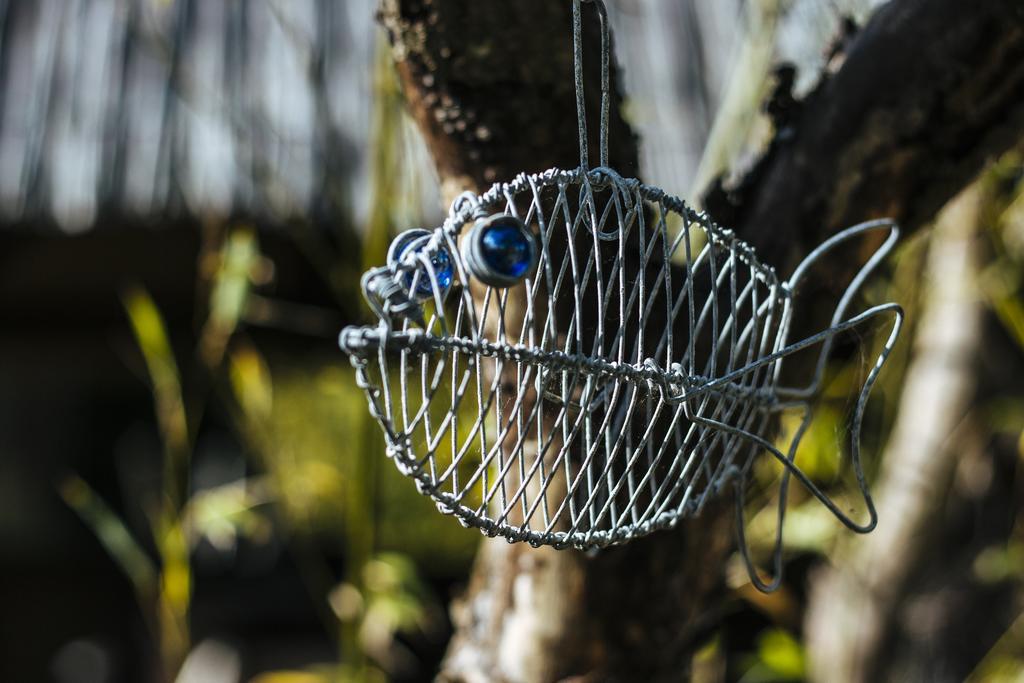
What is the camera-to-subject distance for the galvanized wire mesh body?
0.41 metres

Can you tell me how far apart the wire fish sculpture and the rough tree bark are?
0.36 feet

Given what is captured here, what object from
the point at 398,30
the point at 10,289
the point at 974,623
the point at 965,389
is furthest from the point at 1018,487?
the point at 10,289

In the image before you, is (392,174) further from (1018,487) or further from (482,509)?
(1018,487)

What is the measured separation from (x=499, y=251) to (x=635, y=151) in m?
0.35

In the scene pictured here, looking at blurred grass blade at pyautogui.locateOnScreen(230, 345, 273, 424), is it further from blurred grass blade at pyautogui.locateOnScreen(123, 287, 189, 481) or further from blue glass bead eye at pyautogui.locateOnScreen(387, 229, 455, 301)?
blue glass bead eye at pyautogui.locateOnScreen(387, 229, 455, 301)

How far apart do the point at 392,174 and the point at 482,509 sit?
2.00 feet

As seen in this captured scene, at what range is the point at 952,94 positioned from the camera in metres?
0.71

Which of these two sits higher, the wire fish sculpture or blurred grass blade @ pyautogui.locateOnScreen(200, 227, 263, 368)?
blurred grass blade @ pyautogui.locateOnScreen(200, 227, 263, 368)

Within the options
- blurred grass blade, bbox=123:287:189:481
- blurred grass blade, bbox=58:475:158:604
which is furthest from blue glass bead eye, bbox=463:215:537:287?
blurred grass blade, bbox=58:475:158:604

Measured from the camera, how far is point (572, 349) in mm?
545

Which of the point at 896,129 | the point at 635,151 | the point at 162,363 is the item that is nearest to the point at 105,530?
the point at 162,363

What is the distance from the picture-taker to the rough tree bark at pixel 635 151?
26.0 inches

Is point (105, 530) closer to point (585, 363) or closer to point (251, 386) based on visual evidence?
point (251, 386)

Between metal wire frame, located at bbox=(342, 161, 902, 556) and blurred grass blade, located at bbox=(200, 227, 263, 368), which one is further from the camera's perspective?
blurred grass blade, located at bbox=(200, 227, 263, 368)
